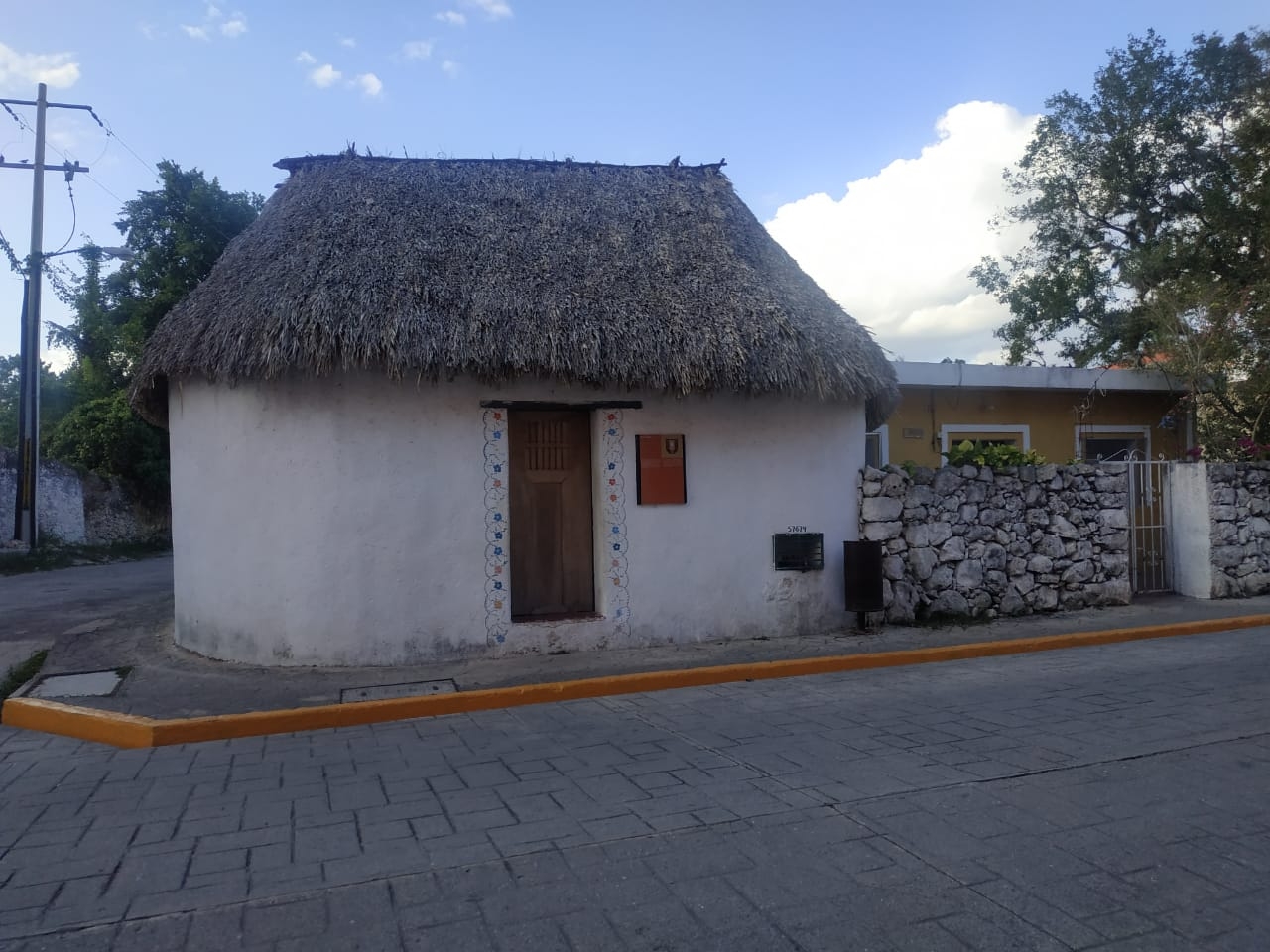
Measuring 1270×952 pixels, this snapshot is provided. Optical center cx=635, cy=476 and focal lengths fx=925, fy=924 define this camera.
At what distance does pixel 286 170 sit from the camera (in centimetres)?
929

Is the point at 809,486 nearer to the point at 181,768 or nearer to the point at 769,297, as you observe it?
the point at 769,297

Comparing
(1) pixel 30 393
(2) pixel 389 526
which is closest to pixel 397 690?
(2) pixel 389 526

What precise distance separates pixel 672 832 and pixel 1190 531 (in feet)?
31.4

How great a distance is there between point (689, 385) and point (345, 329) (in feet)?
9.24

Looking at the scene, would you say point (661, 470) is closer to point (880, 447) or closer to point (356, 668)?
point (356, 668)

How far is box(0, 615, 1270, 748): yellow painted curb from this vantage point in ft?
19.3

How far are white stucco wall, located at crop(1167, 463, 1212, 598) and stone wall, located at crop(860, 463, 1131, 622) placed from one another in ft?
3.82

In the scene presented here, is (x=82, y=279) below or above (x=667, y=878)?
above

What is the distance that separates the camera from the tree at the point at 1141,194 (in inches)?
726

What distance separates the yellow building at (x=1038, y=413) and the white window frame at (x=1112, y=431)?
0.05ft

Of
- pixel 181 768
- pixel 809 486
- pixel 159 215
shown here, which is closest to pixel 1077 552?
pixel 809 486

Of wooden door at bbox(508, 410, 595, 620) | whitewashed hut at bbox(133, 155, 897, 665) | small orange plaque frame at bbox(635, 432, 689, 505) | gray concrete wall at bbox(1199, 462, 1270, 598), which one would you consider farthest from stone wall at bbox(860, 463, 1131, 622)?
wooden door at bbox(508, 410, 595, 620)

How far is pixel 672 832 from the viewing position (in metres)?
4.13

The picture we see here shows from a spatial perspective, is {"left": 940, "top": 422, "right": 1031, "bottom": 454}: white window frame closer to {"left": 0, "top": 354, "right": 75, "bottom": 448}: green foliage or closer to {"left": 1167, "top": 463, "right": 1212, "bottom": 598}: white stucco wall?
{"left": 1167, "top": 463, "right": 1212, "bottom": 598}: white stucco wall
